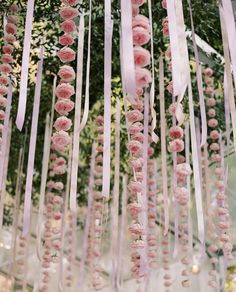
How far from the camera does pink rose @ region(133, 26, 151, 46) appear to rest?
99cm

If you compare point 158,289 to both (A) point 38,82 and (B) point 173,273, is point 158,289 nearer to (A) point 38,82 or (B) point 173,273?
(B) point 173,273

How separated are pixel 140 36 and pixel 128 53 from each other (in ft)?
0.26

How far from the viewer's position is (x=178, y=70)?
990 millimetres

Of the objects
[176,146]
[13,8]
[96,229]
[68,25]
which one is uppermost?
[13,8]

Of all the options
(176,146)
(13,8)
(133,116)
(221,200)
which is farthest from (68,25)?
(221,200)

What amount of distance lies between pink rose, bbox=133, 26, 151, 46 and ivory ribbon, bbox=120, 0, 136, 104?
0.02 m

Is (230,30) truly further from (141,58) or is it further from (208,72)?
(208,72)

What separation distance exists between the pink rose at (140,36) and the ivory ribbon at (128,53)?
18mm

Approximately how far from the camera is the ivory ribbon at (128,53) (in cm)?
89

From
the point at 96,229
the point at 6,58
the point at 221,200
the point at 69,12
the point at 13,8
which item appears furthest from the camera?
the point at 96,229

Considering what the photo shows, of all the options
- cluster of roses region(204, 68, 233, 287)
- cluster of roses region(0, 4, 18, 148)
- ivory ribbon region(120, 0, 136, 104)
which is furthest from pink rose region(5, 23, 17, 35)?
cluster of roses region(204, 68, 233, 287)

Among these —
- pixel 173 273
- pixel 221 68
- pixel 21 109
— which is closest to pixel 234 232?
pixel 173 273

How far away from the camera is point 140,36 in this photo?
1.00m

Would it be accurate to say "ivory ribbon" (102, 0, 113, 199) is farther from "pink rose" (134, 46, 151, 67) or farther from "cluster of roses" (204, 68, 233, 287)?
"cluster of roses" (204, 68, 233, 287)
